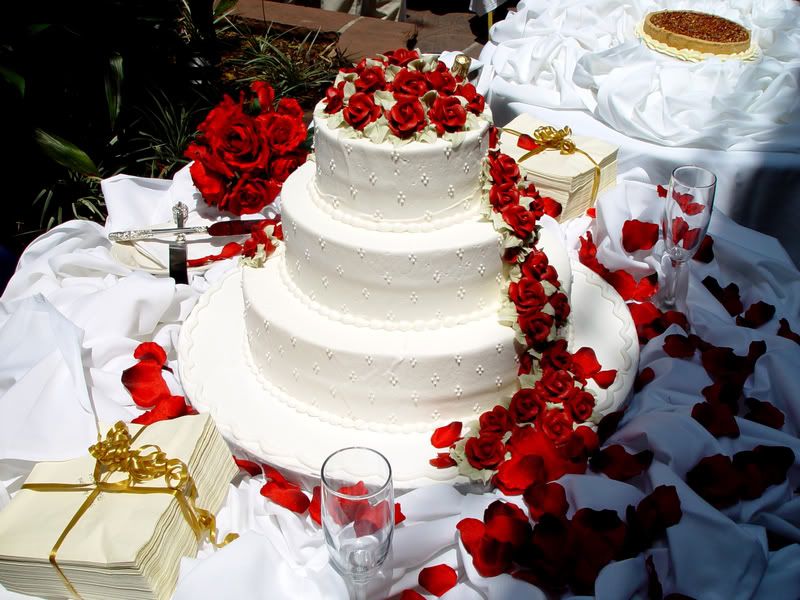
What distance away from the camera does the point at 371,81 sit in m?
1.93

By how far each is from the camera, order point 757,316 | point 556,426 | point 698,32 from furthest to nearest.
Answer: point 698,32
point 757,316
point 556,426

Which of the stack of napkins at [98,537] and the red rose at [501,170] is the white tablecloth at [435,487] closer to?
the stack of napkins at [98,537]

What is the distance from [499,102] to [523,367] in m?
2.04

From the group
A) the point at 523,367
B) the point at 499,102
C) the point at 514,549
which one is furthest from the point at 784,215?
the point at 514,549

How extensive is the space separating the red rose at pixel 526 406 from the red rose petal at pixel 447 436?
161 millimetres

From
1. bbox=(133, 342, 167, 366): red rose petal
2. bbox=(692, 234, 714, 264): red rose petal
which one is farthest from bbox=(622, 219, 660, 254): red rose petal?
bbox=(133, 342, 167, 366): red rose petal

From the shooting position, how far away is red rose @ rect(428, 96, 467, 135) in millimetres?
1849

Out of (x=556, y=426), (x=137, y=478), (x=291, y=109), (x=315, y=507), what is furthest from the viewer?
(x=291, y=109)

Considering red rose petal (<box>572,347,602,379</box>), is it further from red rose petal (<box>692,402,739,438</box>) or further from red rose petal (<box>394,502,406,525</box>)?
red rose petal (<box>394,502,406,525</box>)

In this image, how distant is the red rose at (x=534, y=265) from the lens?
1965mm

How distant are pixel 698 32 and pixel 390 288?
2.51 meters

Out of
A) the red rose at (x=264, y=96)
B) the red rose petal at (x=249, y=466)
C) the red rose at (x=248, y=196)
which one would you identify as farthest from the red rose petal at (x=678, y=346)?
the red rose at (x=264, y=96)

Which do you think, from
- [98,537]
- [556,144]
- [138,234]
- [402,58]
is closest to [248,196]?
[138,234]

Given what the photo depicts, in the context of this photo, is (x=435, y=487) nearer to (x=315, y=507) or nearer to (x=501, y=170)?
(x=315, y=507)
